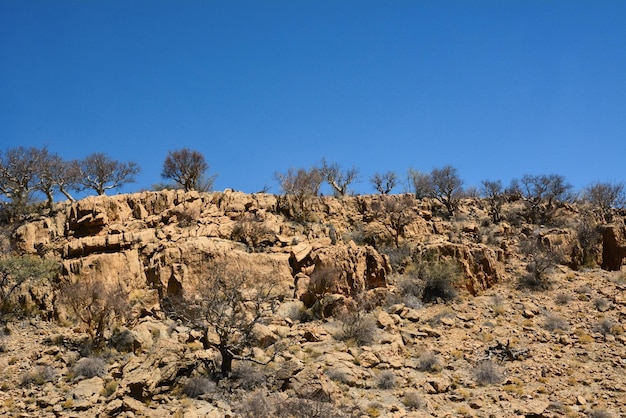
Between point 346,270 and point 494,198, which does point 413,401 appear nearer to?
point 346,270

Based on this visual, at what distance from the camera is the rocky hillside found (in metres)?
15.5

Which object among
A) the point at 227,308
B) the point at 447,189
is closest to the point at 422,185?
the point at 447,189

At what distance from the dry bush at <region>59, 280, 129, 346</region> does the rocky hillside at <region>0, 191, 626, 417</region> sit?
0.22 metres

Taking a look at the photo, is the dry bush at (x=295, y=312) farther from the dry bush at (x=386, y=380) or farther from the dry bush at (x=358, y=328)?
the dry bush at (x=386, y=380)

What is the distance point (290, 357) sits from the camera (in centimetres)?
1789

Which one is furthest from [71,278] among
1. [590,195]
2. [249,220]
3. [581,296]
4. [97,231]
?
[590,195]

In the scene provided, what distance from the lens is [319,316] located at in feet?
72.6

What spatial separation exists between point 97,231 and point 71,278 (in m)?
4.49

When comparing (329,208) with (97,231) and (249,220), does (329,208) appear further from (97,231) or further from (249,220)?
(97,231)

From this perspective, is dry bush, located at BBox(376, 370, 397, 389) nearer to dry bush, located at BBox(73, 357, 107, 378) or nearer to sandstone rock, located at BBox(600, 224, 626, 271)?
dry bush, located at BBox(73, 357, 107, 378)

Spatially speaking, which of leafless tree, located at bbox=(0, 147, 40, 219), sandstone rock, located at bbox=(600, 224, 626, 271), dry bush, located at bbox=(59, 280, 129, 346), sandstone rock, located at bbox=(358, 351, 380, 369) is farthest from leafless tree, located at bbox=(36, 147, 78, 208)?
sandstone rock, located at bbox=(600, 224, 626, 271)

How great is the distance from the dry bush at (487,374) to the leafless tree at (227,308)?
7.67m

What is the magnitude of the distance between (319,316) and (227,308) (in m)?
4.05

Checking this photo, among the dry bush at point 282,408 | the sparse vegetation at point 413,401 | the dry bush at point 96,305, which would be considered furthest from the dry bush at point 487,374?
the dry bush at point 96,305
